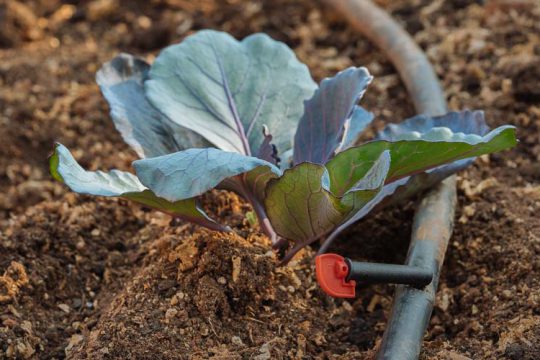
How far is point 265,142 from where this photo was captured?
5.35 feet

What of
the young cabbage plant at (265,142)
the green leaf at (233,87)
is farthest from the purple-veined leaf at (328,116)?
the green leaf at (233,87)

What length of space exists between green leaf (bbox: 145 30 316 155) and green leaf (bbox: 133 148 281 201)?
1.09 ft

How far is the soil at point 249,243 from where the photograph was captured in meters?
1.57

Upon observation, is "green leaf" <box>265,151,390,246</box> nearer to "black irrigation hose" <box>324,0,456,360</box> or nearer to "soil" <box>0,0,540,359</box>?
"soil" <box>0,0,540,359</box>

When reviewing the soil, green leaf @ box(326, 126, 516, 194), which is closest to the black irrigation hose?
the soil

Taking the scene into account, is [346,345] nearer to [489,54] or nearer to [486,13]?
[489,54]

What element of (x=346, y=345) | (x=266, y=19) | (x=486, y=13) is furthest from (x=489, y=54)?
(x=346, y=345)

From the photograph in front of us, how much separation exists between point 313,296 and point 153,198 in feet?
1.39

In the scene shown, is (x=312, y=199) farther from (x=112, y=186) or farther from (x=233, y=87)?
(x=233, y=87)

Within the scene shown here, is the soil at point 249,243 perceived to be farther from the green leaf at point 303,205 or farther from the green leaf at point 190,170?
the green leaf at point 190,170

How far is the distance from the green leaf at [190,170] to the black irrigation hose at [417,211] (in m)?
0.41

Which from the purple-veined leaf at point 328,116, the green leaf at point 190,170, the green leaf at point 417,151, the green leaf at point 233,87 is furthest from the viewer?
the green leaf at point 233,87

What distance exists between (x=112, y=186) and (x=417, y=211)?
709 mm

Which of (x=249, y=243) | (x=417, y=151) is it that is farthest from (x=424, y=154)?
(x=249, y=243)
